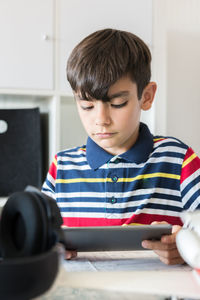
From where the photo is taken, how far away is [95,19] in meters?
1.57

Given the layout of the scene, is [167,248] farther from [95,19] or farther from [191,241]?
[95,19]

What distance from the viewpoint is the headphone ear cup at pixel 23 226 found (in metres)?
0.32

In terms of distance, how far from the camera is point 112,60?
818mm

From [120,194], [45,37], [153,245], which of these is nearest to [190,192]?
[120,194]

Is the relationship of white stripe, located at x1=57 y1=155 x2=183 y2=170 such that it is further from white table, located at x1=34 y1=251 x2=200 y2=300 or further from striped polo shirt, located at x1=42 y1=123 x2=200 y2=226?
white table, located at x1=34 y1=251 x2=200 y2=300

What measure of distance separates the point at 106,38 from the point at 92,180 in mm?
323

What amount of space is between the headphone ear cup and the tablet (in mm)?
161

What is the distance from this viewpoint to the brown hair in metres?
0.80

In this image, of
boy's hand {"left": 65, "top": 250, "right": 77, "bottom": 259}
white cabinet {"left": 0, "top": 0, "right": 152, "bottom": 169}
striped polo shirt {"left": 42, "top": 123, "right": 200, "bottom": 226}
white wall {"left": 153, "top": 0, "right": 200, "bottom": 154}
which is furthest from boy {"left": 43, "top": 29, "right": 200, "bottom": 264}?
white wall {"left": 153, "top": 0, "right": 200, "bottom": 154}

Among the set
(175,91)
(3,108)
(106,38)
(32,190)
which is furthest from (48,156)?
(32,190)

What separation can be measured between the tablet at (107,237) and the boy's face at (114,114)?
30 centimetres

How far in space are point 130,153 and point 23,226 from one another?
580 millimetres

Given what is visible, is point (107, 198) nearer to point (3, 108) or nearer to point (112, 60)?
point (112, 60)

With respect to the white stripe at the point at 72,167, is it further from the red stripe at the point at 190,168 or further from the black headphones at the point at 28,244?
the black headphones at the point at 28,244
